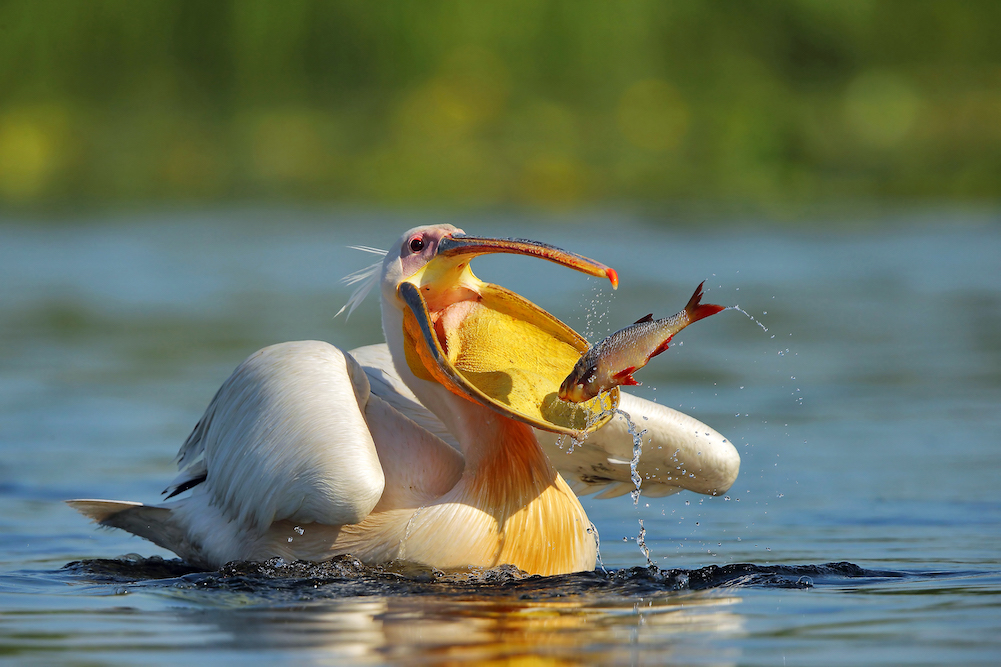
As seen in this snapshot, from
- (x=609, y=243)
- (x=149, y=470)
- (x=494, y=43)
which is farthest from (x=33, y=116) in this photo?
(x=149, y=470)

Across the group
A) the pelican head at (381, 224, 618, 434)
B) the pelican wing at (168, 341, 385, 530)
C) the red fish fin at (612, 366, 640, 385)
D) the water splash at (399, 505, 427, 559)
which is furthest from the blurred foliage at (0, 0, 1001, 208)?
the red fish fin at (612, 366, 640, 385)

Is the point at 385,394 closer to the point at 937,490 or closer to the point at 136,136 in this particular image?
the point at 937,490

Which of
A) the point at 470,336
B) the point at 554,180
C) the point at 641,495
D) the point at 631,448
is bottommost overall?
the point at 641,495

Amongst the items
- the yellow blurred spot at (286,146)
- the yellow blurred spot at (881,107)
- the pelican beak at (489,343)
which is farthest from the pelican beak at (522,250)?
the yellow blurred spot at (881,107)

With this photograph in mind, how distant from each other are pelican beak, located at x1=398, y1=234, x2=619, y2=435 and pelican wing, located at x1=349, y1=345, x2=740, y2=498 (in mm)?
397

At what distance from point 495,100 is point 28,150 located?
882cm

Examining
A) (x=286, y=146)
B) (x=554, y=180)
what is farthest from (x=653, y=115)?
(x=286, y=146)

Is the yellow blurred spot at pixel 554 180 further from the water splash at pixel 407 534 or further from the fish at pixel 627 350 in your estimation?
the fish at pixel 627 350

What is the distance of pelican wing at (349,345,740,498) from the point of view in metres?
4.82

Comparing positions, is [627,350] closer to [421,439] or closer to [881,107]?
[421,439]

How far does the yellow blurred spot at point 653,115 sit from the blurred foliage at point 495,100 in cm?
5

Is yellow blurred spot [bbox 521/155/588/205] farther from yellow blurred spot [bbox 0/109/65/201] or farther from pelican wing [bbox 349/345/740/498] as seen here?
pelican wing [bbox 349/345/740/498]

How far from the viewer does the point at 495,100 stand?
29.6 m

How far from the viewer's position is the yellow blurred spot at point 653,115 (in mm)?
28109
